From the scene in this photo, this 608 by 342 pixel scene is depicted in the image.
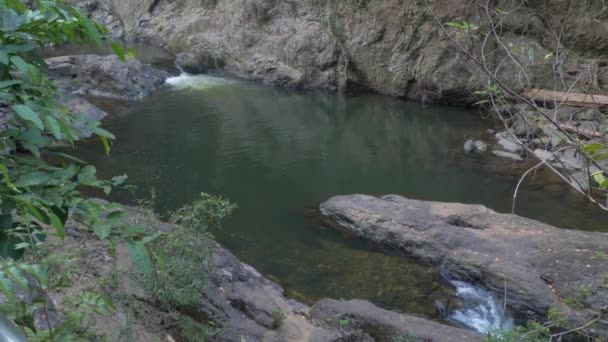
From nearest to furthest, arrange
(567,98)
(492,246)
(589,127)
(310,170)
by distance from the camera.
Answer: (567,98) < (589,127) < (492,246) < (310,170)

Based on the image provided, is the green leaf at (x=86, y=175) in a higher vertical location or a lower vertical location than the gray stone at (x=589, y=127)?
higher

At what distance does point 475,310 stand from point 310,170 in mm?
5443

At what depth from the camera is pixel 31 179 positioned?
1492 millimetres

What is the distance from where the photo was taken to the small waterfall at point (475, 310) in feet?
22.3

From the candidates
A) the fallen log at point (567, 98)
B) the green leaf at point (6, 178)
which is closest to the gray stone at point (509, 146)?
the fallen log at point (567, 98)

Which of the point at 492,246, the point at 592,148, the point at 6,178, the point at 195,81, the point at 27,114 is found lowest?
the point at 195,81

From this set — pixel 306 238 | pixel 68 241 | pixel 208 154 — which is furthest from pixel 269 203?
pixel 68 241

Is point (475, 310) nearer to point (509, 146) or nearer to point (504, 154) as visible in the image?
point (504, 154)

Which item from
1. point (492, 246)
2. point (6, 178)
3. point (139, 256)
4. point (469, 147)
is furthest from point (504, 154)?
point (6, 178)

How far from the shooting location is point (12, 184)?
4.70ft

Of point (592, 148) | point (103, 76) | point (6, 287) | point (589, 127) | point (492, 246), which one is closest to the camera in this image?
point (6, 287)

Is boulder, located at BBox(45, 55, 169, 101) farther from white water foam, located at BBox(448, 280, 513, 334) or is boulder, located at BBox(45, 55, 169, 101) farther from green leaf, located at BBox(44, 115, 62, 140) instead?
green leaf, located at BBox(44, 115, 62, 140)

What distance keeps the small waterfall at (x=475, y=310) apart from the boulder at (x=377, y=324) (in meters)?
0.68

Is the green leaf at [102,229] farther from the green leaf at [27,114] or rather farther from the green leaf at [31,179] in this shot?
the green leaf at [27,114]
